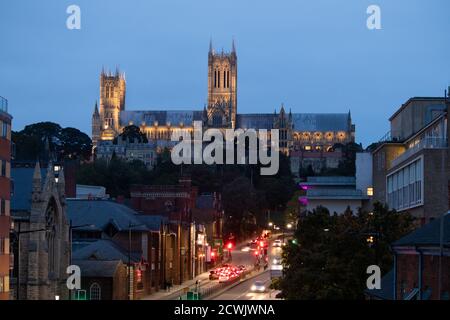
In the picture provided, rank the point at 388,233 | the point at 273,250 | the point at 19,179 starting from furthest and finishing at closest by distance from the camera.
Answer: the point at 273,250, the point at 19,179, the point at 388,233

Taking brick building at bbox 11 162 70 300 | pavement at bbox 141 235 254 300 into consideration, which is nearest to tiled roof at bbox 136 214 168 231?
pavement at bbox 141 235 254 300

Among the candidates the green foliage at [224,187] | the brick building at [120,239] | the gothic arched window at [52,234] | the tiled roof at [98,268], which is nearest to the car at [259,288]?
the brick building at [120,239]

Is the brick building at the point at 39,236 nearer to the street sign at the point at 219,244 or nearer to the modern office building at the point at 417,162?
the modern office building at the point at 417,162

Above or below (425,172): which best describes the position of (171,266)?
below

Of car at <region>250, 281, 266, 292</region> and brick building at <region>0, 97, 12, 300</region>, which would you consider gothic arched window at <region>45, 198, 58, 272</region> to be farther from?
car at <region>250, 281, 266, 292</region>

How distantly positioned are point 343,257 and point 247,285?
40396mm

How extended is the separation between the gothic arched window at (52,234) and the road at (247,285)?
11104 millimetres

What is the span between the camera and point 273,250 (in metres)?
134

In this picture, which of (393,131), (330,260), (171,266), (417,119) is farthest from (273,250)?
(330,260)

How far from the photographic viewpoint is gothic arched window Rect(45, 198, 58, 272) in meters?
74.7

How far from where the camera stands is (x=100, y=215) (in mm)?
94812

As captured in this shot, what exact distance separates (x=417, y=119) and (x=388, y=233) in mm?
26267

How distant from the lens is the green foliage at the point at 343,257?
52.2m
